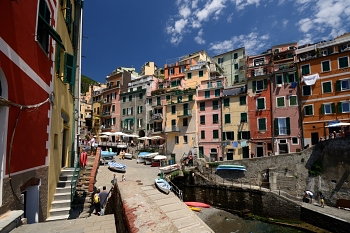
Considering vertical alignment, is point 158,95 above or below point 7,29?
above

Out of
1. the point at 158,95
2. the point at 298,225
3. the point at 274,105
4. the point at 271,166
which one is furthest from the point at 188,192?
the point at 158,95

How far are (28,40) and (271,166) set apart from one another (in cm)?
2792

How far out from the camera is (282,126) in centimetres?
3033

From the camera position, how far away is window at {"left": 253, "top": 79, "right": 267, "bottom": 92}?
106 feet

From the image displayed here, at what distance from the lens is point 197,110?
3809 centimetres

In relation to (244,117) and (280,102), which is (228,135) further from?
(280,102)

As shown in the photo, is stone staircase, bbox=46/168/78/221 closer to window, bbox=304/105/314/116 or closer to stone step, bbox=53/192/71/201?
stone step, bbox=53/192/71/201

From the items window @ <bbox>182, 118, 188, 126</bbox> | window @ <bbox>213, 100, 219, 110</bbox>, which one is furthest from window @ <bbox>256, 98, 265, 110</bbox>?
window @ <bbox>182, 118, 188, 126</bbox>

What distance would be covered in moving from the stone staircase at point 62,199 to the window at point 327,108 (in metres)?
30.4

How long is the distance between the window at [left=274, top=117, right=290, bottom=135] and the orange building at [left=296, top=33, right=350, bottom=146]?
197 cm

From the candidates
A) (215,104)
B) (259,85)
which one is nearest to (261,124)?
(259,85)

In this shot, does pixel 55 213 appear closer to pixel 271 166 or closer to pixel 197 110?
pixel 271 166

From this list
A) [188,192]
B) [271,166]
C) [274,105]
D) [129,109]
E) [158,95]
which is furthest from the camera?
[129,109]

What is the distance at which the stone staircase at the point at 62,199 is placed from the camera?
6836 mm
